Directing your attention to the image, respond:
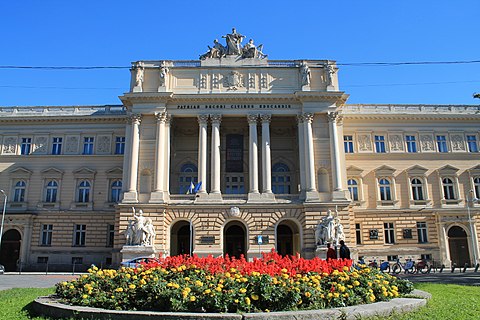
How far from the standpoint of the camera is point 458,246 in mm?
41531

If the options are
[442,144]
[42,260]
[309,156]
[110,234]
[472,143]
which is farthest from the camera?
[472,143]

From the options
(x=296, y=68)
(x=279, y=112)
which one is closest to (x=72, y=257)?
(x=279, y=112)

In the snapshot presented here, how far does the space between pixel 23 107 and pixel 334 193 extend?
36161mm

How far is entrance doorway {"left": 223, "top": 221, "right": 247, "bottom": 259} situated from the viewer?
40531 millimetres

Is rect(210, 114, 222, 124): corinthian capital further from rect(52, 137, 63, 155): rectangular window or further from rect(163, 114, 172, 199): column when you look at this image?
rect(52, 137, 63, 155): rectangular window

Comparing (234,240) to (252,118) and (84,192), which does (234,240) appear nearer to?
(252,118)

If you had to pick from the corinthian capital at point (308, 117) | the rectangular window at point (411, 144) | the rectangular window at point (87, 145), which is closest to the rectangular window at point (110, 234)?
the rectangular window at point (87, 145)

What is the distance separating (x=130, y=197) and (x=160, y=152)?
16.6 feet

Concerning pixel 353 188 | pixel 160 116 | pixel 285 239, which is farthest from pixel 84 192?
pixel 353 188

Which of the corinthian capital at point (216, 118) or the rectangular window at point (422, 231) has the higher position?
the corinthian capital at point (216, 118)

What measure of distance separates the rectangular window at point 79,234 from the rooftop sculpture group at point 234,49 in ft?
71.1

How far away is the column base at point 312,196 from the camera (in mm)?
37031

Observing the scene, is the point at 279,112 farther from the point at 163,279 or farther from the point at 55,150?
the point at 163,279

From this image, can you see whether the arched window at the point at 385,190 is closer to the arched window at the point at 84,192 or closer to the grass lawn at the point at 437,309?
the grass lawn at the point at 437,309
